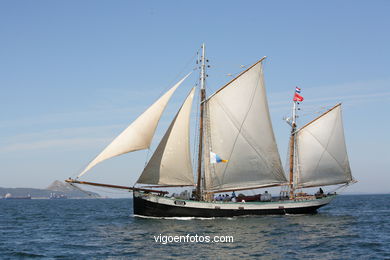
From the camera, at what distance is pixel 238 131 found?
46156 mm

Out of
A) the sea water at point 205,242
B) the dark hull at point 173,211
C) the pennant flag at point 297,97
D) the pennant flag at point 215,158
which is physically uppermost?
the pennant flag at point 297,97

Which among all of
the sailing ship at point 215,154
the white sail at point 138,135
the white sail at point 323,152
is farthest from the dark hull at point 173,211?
the white sail at point 323,152

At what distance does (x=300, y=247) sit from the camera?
94.5 ft

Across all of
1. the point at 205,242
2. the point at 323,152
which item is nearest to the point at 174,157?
the point at 205,242

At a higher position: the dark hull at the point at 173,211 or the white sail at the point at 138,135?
the white sail at the point at 138,135

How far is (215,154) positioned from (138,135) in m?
9.49

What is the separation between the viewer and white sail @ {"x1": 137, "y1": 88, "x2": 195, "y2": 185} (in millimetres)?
42719

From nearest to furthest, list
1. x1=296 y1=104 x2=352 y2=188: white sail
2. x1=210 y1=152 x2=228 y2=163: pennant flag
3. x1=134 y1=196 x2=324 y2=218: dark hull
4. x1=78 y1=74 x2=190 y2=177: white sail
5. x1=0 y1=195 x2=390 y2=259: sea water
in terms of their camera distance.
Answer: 1. x1=0 y1=195 x2=390 y2=259: sea water
2. x1=78 y1=74 x2=190 y2=177: white sail
3. x1=134 y1=196 x2=324 y2=218: dark hull
4. x1=210 y1=152 x2=228 y2=163: pennant flag
5. x1=296 y1=104 x2=352 y2=188: white sail

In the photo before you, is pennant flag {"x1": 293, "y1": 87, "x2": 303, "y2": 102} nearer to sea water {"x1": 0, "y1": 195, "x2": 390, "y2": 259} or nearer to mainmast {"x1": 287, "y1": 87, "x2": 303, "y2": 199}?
mainmast {"x1": 287, "y1": 87, "x2": 303, "y2": 199}

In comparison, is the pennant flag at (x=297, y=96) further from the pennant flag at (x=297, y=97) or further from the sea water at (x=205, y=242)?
the sea water at (x=205, y=242)

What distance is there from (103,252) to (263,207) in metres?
24.6

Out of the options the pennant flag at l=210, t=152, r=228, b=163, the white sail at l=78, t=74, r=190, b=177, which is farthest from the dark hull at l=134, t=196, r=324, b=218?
the white sail at l=78, t=74, r=190, b=177

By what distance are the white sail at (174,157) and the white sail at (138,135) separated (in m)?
2.41

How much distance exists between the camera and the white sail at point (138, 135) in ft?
129
